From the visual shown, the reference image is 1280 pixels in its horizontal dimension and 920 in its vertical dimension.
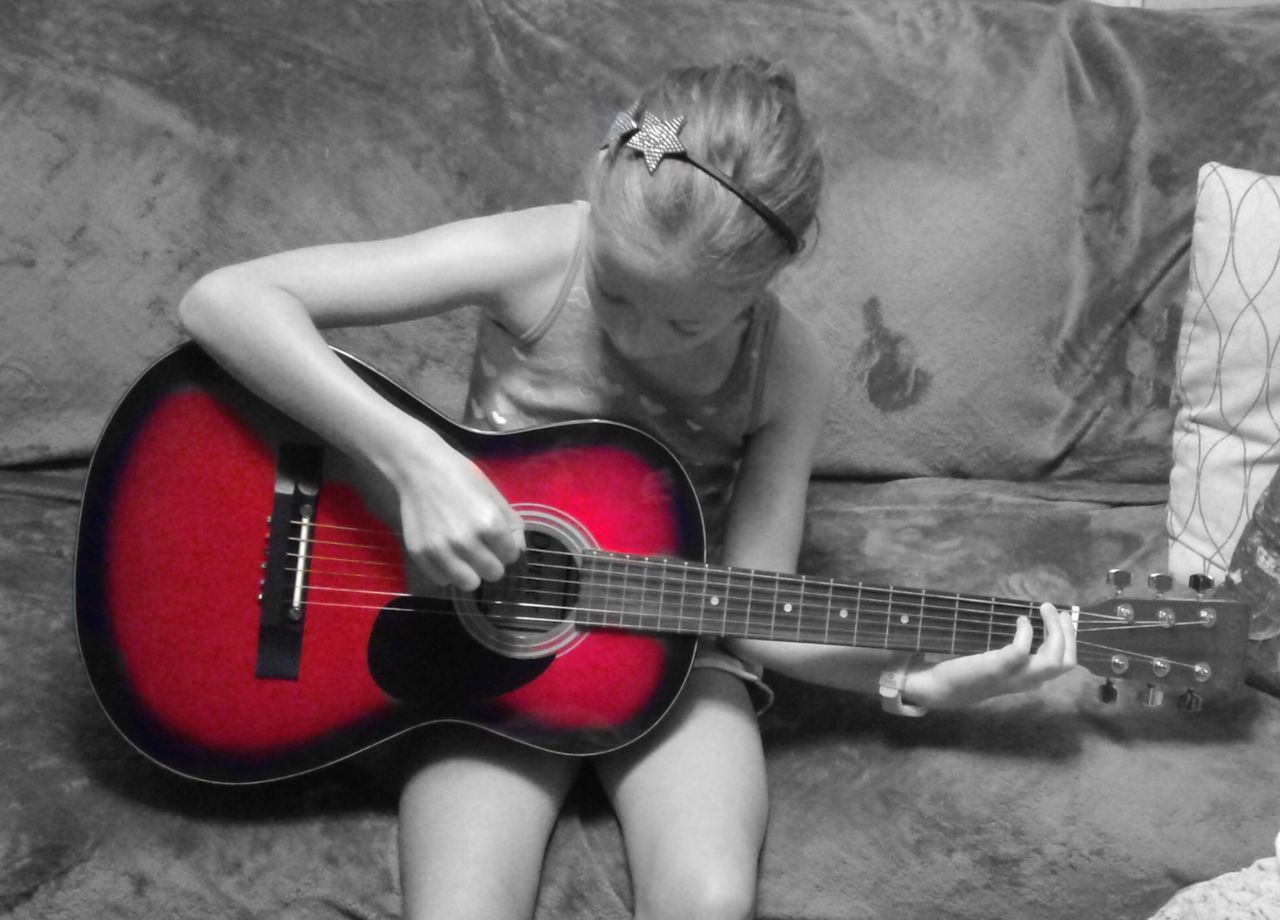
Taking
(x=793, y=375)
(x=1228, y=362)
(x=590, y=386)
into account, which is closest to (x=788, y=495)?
(x=793, y=375)

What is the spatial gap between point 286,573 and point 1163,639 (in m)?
0.84

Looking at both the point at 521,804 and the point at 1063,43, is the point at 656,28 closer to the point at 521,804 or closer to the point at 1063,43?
the point at 1063,43

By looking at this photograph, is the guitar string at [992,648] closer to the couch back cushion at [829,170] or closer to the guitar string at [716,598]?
the guitar string at [716,598]

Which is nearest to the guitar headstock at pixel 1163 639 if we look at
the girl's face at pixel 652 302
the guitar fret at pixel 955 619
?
the guitar fret at pixel 955 619

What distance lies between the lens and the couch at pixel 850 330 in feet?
3.84

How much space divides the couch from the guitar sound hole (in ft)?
0.69

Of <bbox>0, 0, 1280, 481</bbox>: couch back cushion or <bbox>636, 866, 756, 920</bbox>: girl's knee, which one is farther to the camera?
<bbox>0, 0, 1280, 481</bbox>: couch back cushion

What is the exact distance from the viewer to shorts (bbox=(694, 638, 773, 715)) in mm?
1271

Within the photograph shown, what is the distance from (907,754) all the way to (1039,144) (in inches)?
32.8

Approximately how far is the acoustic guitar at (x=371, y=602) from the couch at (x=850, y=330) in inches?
4.8

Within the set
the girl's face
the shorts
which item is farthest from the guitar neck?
the girl's face

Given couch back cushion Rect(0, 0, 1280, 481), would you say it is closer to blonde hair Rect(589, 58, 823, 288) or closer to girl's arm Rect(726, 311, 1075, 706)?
girl's arm Rect(726, 311, 1075, 706)

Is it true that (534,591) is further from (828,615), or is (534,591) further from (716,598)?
(828,615)

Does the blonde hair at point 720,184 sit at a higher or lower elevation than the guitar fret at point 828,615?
higher
